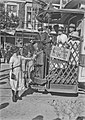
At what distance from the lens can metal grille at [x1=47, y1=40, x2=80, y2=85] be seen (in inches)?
190

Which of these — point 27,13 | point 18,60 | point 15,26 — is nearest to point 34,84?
point 18,60

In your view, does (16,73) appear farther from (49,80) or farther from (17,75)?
(49,80)

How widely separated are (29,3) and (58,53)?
1522 centimetres

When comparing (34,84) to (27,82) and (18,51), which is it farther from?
(18,51)

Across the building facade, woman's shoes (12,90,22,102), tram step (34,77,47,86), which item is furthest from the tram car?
the building facade

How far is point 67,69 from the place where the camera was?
16.7 ft

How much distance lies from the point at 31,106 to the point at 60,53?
4.76ft

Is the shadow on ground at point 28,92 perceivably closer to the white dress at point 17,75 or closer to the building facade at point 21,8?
the white dress at point 17,75

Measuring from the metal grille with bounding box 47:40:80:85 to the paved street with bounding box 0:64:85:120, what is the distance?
0.54 metres

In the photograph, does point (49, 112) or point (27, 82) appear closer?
point (49, 112)

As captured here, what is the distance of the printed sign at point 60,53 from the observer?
14.8 ft

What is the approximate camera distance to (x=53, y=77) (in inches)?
198

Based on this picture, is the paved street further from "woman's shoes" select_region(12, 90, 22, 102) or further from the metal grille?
the metal grille

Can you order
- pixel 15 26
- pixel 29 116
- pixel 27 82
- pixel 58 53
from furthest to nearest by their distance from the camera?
pixel 15 26 → pixel 27 82 → pixel 58 53 → pixel 29 116
